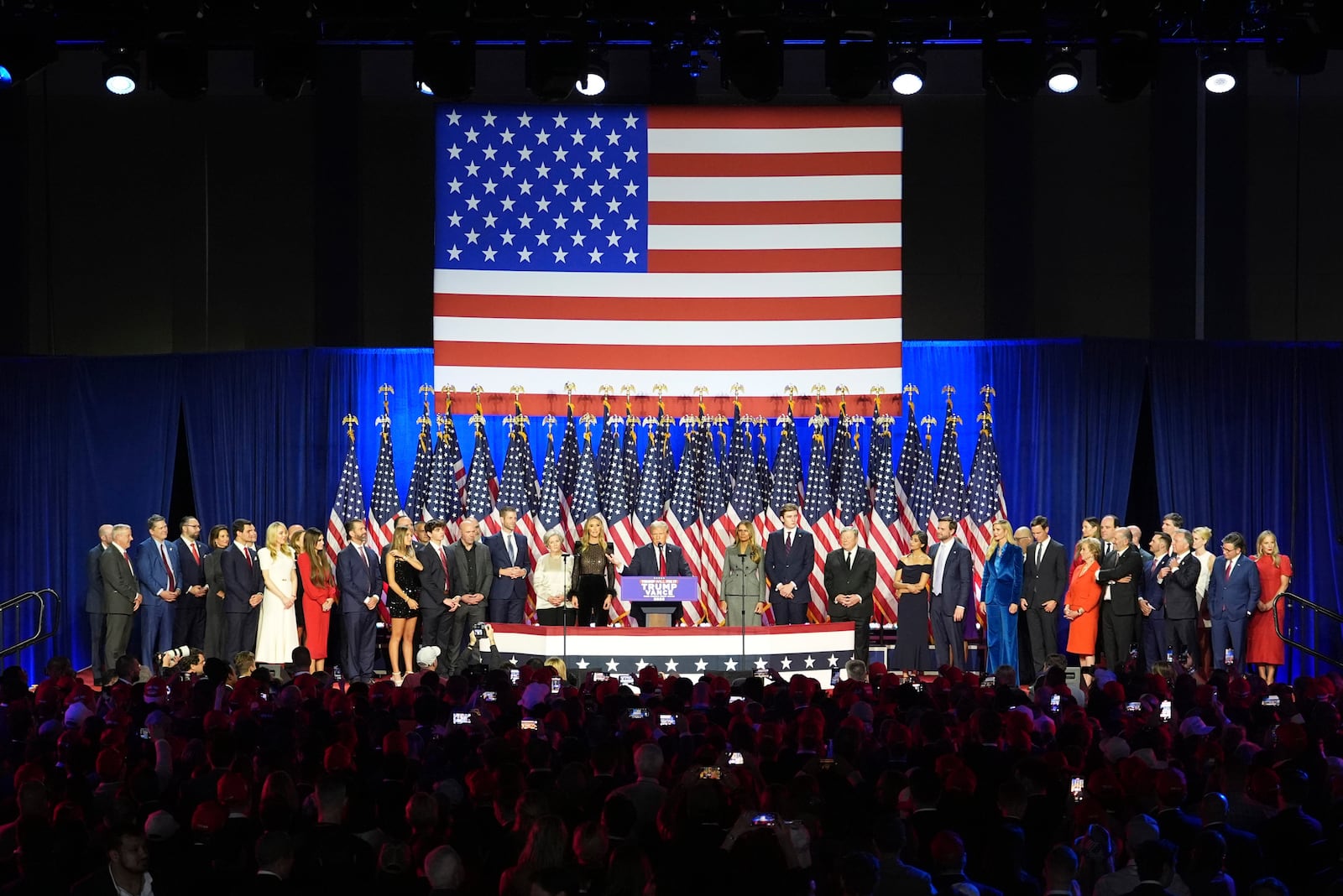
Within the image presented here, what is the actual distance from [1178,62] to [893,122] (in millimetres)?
3566

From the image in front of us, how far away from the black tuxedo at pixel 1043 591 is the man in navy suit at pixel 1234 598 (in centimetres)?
Answer: 150

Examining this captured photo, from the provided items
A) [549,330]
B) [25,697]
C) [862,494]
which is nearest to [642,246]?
[549,330]

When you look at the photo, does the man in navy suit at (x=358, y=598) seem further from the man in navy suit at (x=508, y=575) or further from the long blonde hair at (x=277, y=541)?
the man in navy suit at (x=508, y=575)

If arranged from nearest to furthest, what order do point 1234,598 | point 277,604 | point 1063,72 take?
point 1063,72, point 1234,598, point 277,604

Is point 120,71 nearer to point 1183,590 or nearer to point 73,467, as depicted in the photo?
point 73,467

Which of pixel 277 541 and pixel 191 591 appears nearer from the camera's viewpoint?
pixel 277 541

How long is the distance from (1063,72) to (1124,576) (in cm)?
509

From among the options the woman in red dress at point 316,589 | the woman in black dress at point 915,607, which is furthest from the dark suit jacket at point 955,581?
the woman in red dress at point 316,589

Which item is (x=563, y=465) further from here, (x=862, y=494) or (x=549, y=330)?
(x=862, y=494)

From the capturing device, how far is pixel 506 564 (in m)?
16.3

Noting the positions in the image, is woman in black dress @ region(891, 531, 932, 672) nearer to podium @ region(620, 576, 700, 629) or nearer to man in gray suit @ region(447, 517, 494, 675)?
podium @ region(620, 576, 700, 629)

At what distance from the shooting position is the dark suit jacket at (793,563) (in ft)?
54.1

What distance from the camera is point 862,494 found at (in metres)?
17.3

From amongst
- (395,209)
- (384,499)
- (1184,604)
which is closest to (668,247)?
(395,209)
